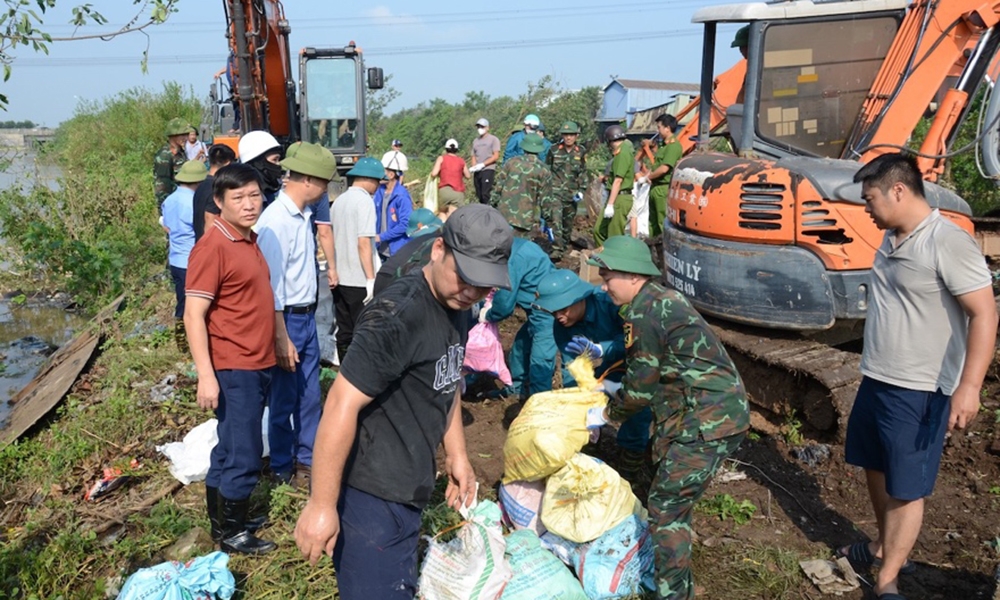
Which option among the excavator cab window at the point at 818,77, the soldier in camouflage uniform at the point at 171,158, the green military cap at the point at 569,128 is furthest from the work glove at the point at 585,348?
the soldier in camouflage uniform at the point at 171,158

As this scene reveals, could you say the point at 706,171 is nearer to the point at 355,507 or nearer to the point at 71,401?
the point at 355,507

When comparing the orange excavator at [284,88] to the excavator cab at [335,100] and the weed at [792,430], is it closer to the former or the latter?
the excavator cab at [335,100]

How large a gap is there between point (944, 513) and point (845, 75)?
333 centimetres

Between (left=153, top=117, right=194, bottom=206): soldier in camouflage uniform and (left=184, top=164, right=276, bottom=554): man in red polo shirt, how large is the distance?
7591mm

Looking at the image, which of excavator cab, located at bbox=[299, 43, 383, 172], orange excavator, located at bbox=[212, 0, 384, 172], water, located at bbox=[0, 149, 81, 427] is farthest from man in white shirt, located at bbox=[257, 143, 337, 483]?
excavator cab, located at bbox=[299, 43, 383, 172]

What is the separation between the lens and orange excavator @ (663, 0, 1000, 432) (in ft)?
17.9

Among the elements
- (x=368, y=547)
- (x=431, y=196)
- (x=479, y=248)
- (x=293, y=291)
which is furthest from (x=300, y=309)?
(x=431, y=196)

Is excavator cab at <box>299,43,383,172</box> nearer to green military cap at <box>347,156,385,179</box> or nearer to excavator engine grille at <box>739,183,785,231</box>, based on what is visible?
green military cap at <box>347,156,385,179</box>

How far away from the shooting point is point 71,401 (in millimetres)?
6359

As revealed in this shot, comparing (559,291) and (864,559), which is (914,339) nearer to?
(864,559)

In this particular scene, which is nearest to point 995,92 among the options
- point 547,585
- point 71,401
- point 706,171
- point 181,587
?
point 706,171

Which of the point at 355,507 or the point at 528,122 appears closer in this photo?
the point at 355,507

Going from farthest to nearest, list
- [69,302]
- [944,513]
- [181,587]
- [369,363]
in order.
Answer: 1. [69,302]
2. [944,513]
3. [181,587]
4. [369,363]

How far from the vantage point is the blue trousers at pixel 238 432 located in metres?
3.75
